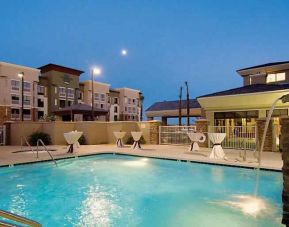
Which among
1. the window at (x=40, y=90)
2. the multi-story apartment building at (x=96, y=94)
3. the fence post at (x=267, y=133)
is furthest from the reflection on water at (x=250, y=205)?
the multi-story apartment building at (x=96, y=94)

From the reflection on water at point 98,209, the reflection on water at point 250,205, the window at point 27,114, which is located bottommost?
the reflection on water at point 98,209

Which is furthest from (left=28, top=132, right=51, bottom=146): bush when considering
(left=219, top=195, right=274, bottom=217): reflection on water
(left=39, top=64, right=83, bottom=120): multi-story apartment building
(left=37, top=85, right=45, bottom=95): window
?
(left=37, top=85, right=45, bottom=95): window

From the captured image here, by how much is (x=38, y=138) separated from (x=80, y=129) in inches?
108

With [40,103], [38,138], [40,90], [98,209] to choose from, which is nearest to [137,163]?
[98,209]

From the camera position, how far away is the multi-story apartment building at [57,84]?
4316 centimetres

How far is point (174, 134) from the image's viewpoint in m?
16.7

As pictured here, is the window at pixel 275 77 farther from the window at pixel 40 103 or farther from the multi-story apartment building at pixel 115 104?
the multi-story apartment building at pixel 115 104

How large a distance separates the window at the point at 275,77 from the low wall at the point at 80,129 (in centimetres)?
1213

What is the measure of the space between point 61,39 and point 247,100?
12982 centimetres

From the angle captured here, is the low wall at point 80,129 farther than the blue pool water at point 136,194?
Yes

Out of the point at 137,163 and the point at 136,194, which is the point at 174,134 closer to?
the point at 137,163

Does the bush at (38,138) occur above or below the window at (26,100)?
below

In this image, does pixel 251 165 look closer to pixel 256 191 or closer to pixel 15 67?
pixel 256 191

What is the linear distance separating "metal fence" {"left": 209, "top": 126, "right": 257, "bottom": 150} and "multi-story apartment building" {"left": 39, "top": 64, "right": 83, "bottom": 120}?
33651 mm
